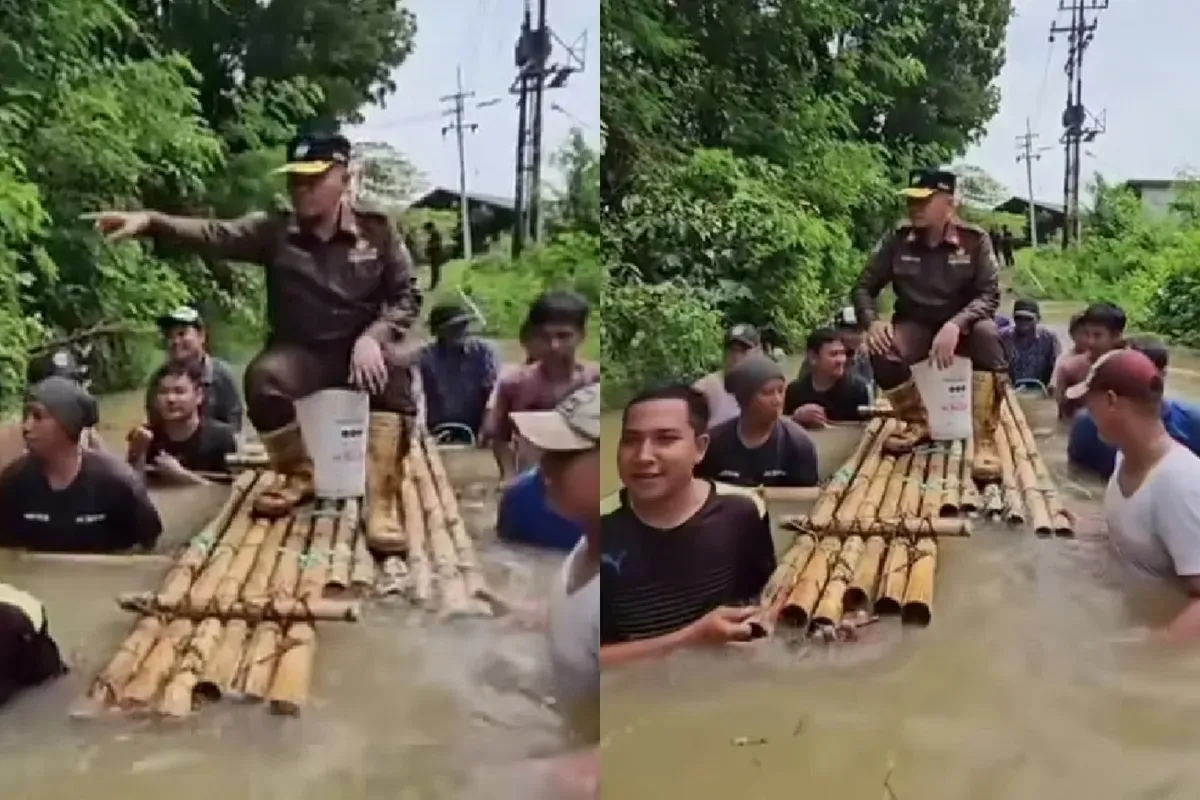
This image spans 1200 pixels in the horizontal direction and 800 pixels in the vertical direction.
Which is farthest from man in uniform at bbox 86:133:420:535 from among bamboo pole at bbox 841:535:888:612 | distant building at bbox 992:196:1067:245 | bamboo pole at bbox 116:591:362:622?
distant building at bbox 992:196:1067:245

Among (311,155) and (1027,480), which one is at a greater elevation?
(311,155)

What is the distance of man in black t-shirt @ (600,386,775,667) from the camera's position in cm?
208

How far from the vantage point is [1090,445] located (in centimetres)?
211

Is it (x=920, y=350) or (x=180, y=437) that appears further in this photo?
(x=920, y=350)

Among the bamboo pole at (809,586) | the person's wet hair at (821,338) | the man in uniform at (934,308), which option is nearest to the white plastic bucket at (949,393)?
the man in uniform at (934,308)

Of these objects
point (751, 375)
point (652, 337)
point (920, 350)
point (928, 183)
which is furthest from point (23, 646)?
point (928, 183)

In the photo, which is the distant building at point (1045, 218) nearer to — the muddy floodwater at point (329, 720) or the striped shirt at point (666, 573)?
the striped shirt at point (666, 573)

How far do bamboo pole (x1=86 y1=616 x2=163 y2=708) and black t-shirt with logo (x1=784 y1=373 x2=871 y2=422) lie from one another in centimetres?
88

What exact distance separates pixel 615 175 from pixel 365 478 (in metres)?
0.52

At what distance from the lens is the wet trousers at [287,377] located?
1972mm

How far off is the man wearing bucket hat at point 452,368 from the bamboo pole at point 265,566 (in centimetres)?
23

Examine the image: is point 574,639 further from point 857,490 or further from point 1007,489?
point 1007,489

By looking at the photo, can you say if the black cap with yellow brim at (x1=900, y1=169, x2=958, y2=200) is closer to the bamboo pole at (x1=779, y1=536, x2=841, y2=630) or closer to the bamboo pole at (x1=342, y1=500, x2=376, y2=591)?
the bamboo pole at (x1=779, y1=536, x2=841, y2=630)

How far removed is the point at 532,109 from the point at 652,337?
342 mm
